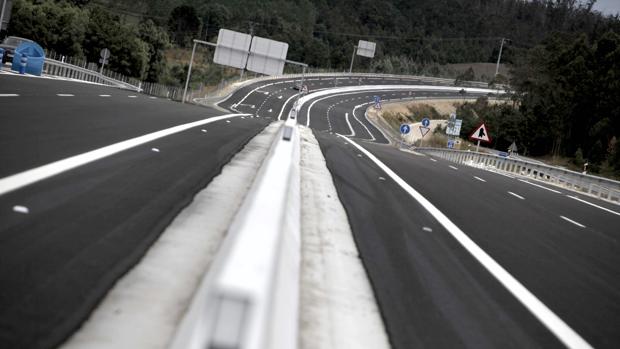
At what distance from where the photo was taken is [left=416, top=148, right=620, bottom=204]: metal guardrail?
3225cm

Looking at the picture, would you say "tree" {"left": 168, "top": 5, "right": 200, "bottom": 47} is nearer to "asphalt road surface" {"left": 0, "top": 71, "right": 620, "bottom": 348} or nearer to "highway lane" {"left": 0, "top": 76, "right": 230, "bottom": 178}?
"highway lane" {"left": 0, "top": 76, "right": 230, "bottom": 178}

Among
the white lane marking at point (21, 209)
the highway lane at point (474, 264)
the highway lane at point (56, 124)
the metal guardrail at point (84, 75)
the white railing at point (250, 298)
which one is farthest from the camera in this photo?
the metal guardrail at point (84, 75)

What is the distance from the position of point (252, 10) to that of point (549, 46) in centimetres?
10814

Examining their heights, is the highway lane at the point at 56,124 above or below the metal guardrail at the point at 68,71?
below

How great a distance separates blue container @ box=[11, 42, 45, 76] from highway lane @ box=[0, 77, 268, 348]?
20.7 m

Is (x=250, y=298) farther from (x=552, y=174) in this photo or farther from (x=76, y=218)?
(x=552, y=174)

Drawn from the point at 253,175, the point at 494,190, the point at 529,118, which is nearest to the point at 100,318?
the point at 253,175

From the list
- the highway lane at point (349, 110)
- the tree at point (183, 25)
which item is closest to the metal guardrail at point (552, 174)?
the highway lane at point (349, 110)

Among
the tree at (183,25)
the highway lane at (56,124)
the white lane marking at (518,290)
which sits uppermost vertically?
the tree at (183,25)

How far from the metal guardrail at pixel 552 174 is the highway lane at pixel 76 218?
22.3 m

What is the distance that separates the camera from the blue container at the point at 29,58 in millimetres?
34406

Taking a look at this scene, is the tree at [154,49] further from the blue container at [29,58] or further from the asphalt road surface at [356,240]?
the asphalt road surface at [356,240]

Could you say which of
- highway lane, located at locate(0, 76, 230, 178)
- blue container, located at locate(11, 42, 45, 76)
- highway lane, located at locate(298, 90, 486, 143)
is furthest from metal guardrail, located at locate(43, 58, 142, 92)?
highway lane, located at locate(0, 76, 230, 178)

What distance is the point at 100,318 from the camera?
4.91m
